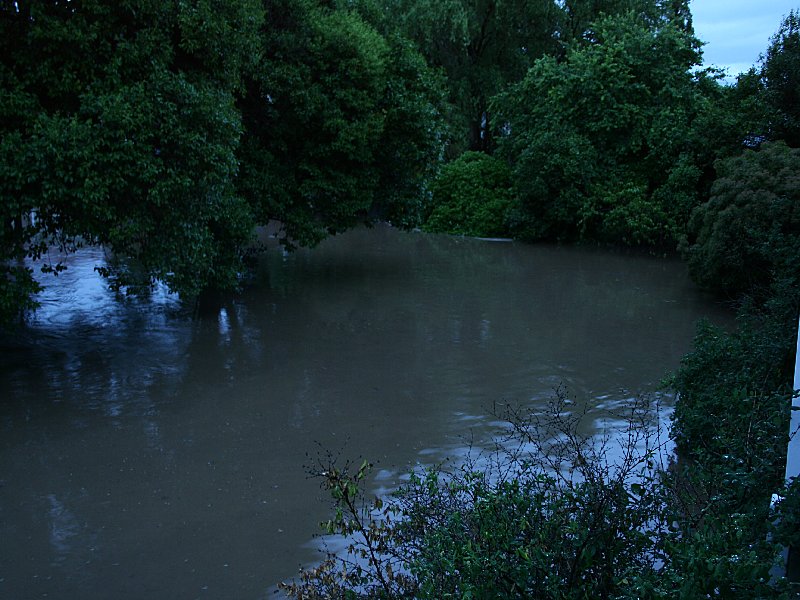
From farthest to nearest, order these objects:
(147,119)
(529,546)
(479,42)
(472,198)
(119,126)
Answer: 1. (479,42)
2. (472,198)
3. (147,119)
4. (119,126)
5. (529,546)

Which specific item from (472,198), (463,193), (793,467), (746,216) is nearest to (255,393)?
(793,467)

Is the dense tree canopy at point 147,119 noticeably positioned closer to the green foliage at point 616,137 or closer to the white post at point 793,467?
the white post at point 793,467

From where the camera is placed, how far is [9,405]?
29.5ft

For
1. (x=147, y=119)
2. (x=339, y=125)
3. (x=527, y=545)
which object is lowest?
(x=527, y=545)

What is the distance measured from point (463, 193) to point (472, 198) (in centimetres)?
37

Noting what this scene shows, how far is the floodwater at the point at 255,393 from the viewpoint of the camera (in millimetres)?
6000

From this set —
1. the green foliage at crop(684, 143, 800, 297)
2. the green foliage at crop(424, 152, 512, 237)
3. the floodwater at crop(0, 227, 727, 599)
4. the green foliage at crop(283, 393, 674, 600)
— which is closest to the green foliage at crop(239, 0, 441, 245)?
the floodwater at crop(0, 227, 727, 599)

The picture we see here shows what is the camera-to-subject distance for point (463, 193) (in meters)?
24.2

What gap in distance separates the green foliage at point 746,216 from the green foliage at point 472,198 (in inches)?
375

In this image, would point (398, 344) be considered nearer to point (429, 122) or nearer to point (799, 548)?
point (429, 122)

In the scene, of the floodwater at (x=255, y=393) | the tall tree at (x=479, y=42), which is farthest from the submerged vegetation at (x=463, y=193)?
the floodwater at (x=255, y=393)

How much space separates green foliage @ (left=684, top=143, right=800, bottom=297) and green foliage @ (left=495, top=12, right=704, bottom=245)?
543cm

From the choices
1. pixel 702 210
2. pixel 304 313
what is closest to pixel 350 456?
pixel 304 313

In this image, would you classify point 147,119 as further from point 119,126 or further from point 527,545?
point 527,545
